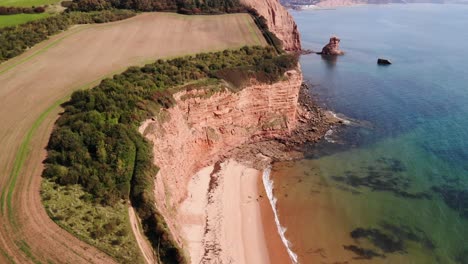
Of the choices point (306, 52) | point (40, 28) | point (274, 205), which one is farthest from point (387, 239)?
point (306, 52)

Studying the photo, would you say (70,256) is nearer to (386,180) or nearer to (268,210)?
(268,210)

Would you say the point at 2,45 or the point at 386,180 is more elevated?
the point at 2,45

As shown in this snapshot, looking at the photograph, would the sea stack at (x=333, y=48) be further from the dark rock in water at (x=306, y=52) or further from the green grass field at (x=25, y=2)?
the green grass field at (x=25, y=2)

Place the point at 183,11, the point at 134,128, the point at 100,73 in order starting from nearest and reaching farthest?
the point at 134,128 < the point at 100,73 < the point at 183,11

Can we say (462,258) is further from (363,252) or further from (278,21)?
(278,21)

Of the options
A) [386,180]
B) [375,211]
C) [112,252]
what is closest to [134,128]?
[112,252]

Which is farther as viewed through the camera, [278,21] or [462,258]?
[278,21]

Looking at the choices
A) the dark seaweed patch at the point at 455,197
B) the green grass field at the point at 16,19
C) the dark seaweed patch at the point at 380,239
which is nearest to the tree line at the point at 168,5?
the green grass field at the point at 16,19
